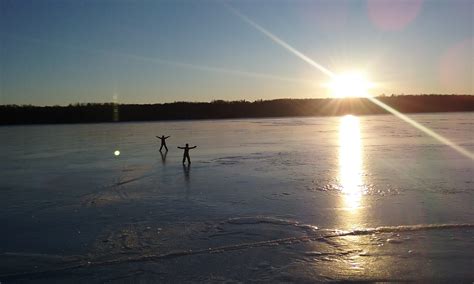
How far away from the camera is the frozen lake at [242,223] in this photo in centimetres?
474

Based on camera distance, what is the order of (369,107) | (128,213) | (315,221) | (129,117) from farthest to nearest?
(369,107), (129,117), (128,213), (315,221)

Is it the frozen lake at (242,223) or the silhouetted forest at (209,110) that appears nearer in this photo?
the frozen lake at (242,223)

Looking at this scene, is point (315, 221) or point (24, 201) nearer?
point (315, 221)

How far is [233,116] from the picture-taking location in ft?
260

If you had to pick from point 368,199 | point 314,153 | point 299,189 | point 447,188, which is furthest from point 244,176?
point 314,153

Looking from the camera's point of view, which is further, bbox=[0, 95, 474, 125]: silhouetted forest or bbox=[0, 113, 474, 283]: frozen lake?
bbox=[0, 95, 474, 125]: silhouetted forest

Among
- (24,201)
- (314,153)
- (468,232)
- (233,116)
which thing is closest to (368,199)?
(468,232)

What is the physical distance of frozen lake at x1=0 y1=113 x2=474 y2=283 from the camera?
4.74 m

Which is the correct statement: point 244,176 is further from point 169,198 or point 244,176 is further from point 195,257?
point 195,257

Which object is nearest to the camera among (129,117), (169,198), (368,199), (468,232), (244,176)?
(468,232)

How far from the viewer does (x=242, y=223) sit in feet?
21.7

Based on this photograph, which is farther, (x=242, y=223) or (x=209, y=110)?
(x=209, y=110)

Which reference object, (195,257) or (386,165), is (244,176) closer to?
(386,165)

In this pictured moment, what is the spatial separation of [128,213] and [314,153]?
10.2 m
